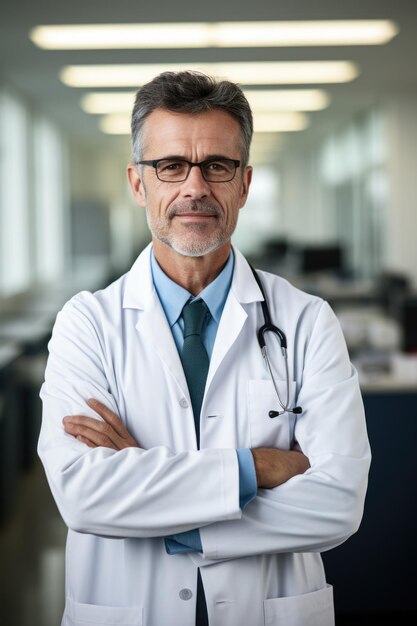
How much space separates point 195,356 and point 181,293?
0.44 feet

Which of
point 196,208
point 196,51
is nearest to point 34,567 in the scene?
point 196,208

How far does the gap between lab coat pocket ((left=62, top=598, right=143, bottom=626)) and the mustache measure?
73 centimetres

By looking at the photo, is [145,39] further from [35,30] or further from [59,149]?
[59,149]

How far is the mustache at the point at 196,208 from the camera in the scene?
148cm

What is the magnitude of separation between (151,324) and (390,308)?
5.43 m

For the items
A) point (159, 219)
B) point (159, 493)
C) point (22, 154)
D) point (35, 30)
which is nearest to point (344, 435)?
point (159, 493)

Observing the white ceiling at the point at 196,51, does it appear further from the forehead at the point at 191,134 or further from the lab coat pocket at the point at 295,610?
the lab coat pocket at the point at 295,610

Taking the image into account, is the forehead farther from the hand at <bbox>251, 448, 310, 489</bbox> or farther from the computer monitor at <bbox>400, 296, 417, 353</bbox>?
the computer monitor at <bbox>400, 296, 417, 353</bbox>

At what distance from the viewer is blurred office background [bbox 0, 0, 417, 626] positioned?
3066mm

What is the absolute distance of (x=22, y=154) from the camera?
8062 mm

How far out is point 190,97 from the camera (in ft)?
4.89

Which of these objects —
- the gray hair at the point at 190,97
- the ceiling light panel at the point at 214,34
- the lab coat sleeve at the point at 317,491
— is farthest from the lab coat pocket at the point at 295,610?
the ceiling light panel at the point at 214,34

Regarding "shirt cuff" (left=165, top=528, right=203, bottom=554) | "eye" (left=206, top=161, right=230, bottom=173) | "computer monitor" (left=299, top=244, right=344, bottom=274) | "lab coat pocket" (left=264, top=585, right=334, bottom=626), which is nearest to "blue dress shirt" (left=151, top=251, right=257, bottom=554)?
"eye" (left=206, top=161, right=230, bottom=173)

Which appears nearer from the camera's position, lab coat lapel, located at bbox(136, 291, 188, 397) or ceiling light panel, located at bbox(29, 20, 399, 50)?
lab coat lapel, located at bbox(136, 291, 188, 397)
